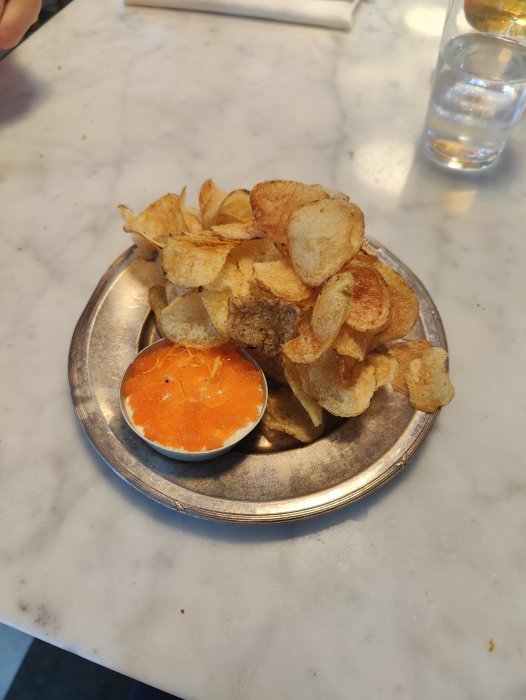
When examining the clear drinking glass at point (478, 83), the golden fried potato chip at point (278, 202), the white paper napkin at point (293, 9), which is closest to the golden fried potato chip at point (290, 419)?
the golden fried potato chip at point (278, 202)

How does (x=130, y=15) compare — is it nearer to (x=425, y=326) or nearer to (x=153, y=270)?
(x=153, y=270)

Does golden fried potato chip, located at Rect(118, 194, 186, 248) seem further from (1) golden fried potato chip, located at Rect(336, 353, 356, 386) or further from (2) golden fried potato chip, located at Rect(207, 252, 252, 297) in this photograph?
(1) golden fried potato chip, located at Rect(336, 353, 356, 386)

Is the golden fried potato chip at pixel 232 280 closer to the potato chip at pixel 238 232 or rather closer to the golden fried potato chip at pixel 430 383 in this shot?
the potato chip at pixel 238 232

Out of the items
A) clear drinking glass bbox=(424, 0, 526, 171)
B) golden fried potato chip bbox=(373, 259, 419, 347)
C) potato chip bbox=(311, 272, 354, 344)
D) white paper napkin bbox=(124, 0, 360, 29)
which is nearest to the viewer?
potato chip bbox=(311, 272, 354, 344)

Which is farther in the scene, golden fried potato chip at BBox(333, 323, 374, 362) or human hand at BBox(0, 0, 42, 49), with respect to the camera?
human hand at BBox(0, 0, 42, 49)

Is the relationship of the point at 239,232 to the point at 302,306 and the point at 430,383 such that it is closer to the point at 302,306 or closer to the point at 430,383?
the point at 302,306

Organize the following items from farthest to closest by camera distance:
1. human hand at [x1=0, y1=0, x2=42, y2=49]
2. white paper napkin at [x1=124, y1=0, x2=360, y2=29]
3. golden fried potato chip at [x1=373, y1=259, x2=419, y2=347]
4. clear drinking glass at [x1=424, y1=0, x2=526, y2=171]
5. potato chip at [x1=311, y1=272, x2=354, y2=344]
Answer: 1. white paper napkin at [x1=124, y1=0, x2=360, y2=29]
2. human hand at [x1=0, y1=0, x2=42, y2=49]
3. clear drinking glass at [x1=424, y1=0, x2=526, y2=171]
4. golden fried potato chip at [x1=373, y1=259, x2=419, y2=347]
5. potato chip at [x1=311, y1=272, x2=354, y2=344]

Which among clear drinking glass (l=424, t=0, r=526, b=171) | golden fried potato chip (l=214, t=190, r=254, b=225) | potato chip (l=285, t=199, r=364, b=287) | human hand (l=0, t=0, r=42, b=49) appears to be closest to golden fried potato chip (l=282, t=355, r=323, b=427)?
potato chip (l=285, t=199, r=364, b=287)
